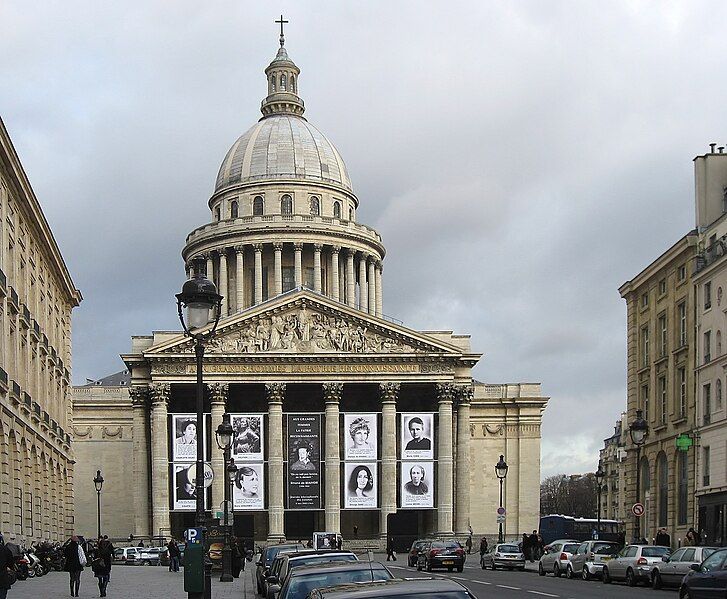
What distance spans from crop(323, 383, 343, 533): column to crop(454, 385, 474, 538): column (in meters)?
9.73

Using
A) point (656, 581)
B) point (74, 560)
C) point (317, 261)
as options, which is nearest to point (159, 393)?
Result: point (317, 261)

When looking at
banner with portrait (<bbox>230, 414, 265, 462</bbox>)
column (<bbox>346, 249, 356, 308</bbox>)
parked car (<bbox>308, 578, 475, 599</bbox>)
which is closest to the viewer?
parked car (<bbox>308, 578, 475, 599</bbox>)

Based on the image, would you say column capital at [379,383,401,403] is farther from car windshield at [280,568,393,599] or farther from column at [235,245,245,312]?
car windshield at [280,568,393,599]

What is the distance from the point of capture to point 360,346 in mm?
105188

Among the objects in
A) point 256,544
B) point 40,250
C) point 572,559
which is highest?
point 40,250

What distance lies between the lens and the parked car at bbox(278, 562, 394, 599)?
17859 mm

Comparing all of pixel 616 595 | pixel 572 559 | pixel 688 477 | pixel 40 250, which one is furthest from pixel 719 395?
pixel 40 250

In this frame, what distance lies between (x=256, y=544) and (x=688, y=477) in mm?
48233

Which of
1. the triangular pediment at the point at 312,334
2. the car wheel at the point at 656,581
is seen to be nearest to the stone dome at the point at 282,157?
the triangular pediment at the point at 312,334

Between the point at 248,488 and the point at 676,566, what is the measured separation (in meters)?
61.7

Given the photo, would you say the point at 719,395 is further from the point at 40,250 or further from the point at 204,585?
the point at 204,585

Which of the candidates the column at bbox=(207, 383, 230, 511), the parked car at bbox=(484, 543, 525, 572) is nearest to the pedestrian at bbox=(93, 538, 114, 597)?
the parked car at bbox=(484, 543, 525, 572)

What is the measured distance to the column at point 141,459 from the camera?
105 m

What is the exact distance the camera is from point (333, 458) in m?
104
